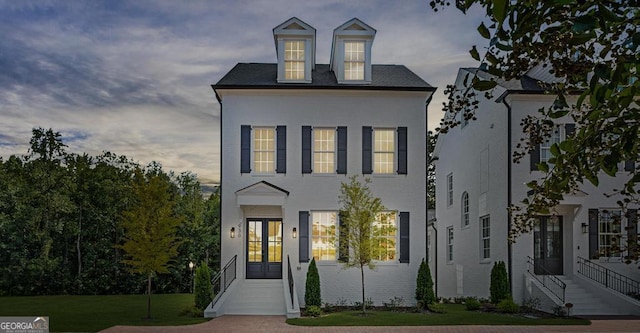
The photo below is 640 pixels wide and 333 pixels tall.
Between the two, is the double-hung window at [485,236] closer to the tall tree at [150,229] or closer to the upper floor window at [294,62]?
the upper floor window at [294,62]

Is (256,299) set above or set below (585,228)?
below

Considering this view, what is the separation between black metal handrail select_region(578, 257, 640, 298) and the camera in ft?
72.3

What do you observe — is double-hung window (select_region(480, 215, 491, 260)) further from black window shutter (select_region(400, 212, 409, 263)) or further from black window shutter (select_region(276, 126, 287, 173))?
black window shutter (select_region(276, 126, 287, 173))

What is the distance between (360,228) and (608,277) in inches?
339

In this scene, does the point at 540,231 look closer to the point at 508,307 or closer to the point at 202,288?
the point at 508,307

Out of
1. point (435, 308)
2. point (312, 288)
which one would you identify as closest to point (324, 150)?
point (312, 288)

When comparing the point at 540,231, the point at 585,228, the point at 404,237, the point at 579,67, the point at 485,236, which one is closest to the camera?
the point at 579,67

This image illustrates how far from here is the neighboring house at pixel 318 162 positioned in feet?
74.4

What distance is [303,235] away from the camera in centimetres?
2275

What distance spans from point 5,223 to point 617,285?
24.8 meters

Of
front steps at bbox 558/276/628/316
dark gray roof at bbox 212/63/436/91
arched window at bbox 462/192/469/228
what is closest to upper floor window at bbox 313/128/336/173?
dark gray roof at bbox 212/63/436/91

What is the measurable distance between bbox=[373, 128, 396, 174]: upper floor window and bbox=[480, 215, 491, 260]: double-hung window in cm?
461

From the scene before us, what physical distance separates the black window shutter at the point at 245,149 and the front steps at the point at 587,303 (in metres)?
11.2

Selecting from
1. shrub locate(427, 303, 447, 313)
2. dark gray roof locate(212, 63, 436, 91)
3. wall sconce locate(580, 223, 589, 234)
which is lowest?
shrub locate(427, 303, 447, 313)
